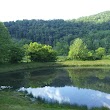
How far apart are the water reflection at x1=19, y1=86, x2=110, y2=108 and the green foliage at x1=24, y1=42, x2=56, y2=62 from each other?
163ft

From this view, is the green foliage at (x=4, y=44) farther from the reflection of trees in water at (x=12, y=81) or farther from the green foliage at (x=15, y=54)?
the reflection of trees in water at (x=12, y=81)

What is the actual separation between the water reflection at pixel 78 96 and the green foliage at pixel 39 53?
49.8 metres

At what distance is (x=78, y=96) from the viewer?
43375 mm

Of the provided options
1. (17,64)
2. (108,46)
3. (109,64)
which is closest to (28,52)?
(17,64)

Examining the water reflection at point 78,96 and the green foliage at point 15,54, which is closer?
the water reflection at point 78,96

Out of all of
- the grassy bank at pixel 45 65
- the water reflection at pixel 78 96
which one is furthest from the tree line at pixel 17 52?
the water reflection at pixel 78 96

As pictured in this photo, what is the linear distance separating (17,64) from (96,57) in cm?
3956

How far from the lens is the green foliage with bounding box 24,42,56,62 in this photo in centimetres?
10169

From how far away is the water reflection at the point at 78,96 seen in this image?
124 ft

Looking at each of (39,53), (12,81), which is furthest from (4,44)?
(12,81)

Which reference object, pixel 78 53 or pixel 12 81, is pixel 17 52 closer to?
pixel 12 81

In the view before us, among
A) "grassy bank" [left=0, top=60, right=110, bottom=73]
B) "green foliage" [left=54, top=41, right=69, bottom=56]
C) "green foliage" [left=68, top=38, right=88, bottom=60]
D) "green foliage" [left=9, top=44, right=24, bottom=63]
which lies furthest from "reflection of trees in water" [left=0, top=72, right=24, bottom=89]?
"green foliage" [left=54, top=41, right=69, bottom=56]

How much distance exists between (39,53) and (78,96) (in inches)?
2341

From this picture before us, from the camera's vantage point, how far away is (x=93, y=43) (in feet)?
596
